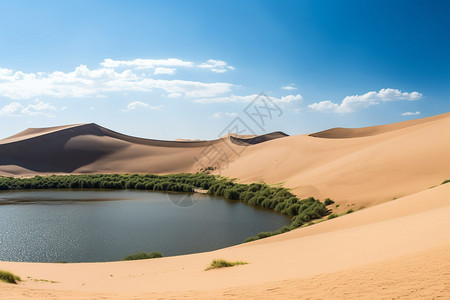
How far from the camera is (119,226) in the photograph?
90.8 feet

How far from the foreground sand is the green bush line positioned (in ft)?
35.2

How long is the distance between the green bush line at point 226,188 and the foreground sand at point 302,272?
10.7 metres

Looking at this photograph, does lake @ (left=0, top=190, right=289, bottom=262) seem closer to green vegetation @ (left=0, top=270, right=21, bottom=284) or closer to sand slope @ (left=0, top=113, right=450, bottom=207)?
sand slope @ (left=0, top=113, right=450, bottom=207)

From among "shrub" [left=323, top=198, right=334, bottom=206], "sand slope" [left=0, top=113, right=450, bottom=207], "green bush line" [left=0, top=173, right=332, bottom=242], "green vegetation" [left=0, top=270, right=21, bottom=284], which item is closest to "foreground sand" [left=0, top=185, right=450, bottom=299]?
"green vegetation" [left=0, top=270, right=21, bottom=284]

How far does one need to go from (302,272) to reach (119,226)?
73.0 ft

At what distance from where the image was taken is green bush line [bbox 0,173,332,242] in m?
28.4

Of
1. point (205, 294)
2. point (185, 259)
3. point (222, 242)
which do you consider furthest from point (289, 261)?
point (222, 242)

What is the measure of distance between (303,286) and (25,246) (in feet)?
70.7

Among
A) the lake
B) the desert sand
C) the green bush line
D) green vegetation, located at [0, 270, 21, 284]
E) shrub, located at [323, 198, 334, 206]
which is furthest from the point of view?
shrub, located at [323, 198, 334, 206]

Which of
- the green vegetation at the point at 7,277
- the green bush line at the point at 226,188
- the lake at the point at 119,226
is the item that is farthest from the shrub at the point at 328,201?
the green vegetation at the point at 7,277

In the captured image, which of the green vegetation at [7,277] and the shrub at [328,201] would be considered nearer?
the green vegetation at [7,277]

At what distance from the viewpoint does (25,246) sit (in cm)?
2212

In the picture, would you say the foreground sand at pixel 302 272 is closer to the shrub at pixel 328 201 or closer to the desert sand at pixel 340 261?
the desert sand at pixel 340 261

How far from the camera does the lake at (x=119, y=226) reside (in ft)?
70.0
